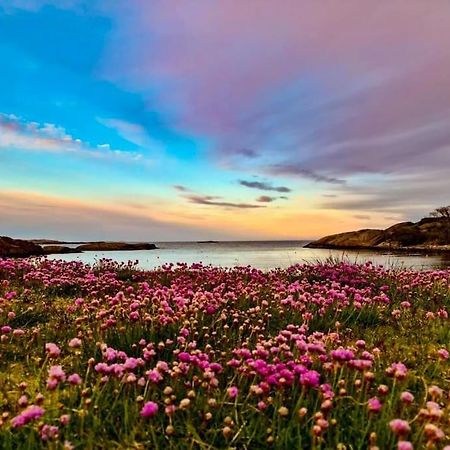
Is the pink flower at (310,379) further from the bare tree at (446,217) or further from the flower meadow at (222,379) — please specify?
the bare tree at (446,217)

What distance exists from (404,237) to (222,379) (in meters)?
90.4

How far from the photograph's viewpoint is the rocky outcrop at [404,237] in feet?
271

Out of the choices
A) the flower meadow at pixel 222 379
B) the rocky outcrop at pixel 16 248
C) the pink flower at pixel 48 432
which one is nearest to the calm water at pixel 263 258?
the rocky outcrop at pixel 16 248

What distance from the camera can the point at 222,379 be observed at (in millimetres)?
4559

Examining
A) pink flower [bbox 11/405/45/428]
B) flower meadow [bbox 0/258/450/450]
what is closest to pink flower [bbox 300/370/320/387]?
flower meadow [bbox 0/258/450/450]

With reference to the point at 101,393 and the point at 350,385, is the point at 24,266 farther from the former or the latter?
the point at 350,385

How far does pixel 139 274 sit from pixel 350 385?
37.4 ft

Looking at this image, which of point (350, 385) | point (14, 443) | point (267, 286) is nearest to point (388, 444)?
point (350, 385)

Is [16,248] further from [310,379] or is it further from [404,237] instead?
[404,237]

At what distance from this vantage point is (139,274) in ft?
49.0

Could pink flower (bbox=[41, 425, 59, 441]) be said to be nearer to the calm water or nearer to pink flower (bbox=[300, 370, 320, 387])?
pink flower (bbox=[300, 370, 320, 387])

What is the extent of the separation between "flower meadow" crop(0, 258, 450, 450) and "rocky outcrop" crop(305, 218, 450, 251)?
74953 millimetres

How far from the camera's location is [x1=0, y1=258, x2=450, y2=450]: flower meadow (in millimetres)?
3396

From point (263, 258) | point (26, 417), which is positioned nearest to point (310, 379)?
point (26, 417)
